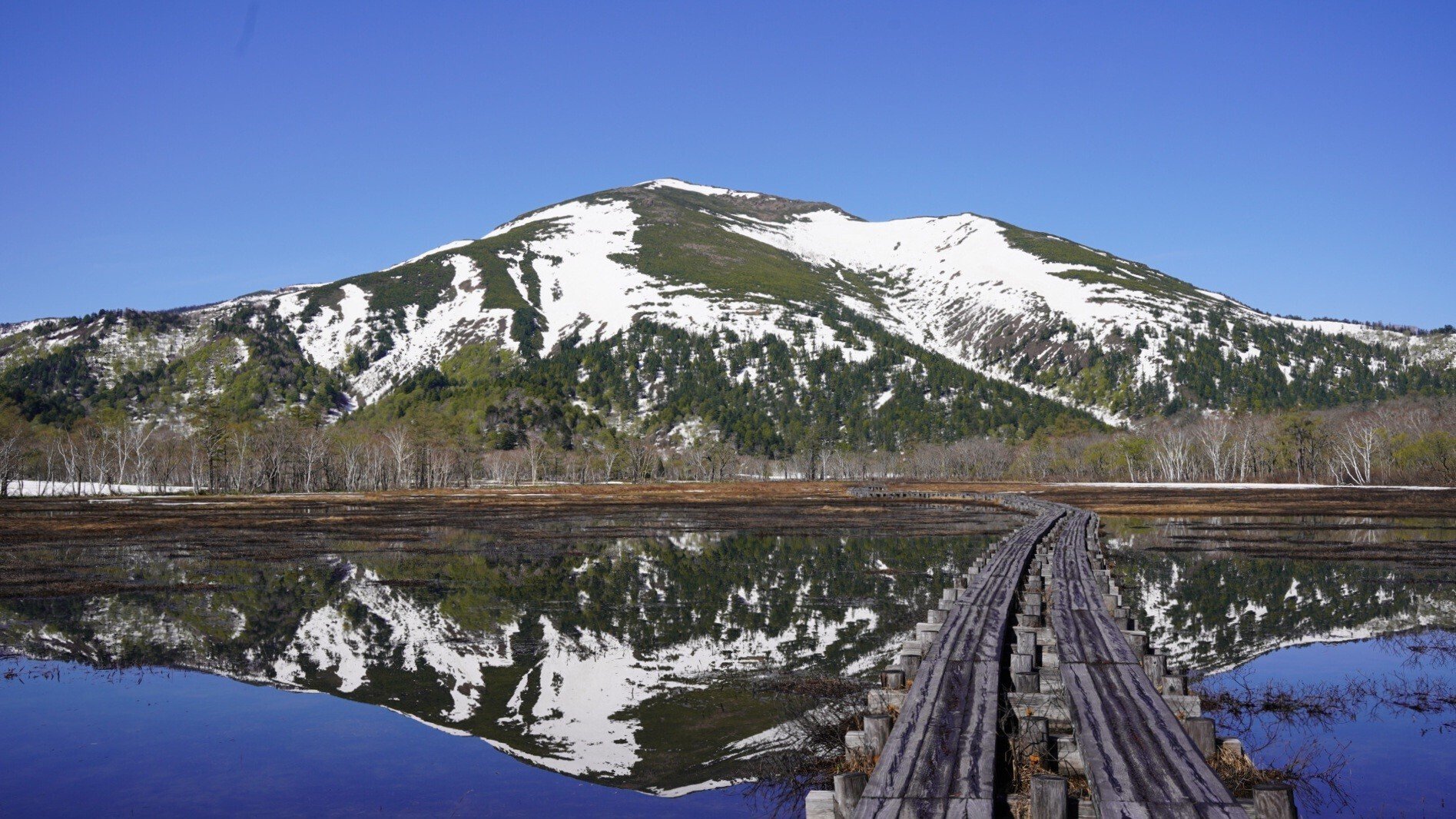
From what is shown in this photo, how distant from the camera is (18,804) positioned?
13.1 metres

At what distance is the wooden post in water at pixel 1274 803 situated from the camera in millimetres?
8789

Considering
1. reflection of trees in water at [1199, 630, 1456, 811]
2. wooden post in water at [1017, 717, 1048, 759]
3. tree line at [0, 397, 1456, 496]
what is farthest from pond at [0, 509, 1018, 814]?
tree line at [0, 397, 1456, 496]

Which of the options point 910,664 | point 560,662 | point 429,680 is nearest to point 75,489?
point 429,680

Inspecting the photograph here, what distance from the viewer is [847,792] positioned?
958cm

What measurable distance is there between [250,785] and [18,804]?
280 cm

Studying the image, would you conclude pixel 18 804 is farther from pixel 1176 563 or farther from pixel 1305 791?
pixel 1176 563

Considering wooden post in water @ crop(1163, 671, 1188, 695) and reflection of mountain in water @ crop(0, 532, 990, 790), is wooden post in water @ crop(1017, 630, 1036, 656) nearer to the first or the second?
wooden post in water @ crop(1163, 671, 1188, 695)

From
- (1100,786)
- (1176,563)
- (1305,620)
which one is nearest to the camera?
(1100,786)

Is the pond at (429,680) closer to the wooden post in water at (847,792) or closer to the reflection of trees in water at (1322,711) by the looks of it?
the wooden post in water at (847,792)

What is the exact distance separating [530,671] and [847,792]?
492 inches

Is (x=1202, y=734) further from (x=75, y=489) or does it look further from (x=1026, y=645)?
(x=75, y=489)

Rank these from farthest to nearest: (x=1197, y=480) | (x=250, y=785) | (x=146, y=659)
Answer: (x=1197, y=480), (x=146, y=659), (x=250, y=785)

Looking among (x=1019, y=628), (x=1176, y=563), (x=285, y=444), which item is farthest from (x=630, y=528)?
(x=285, y=444)

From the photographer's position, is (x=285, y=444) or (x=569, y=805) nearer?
(x=569, y=805)
